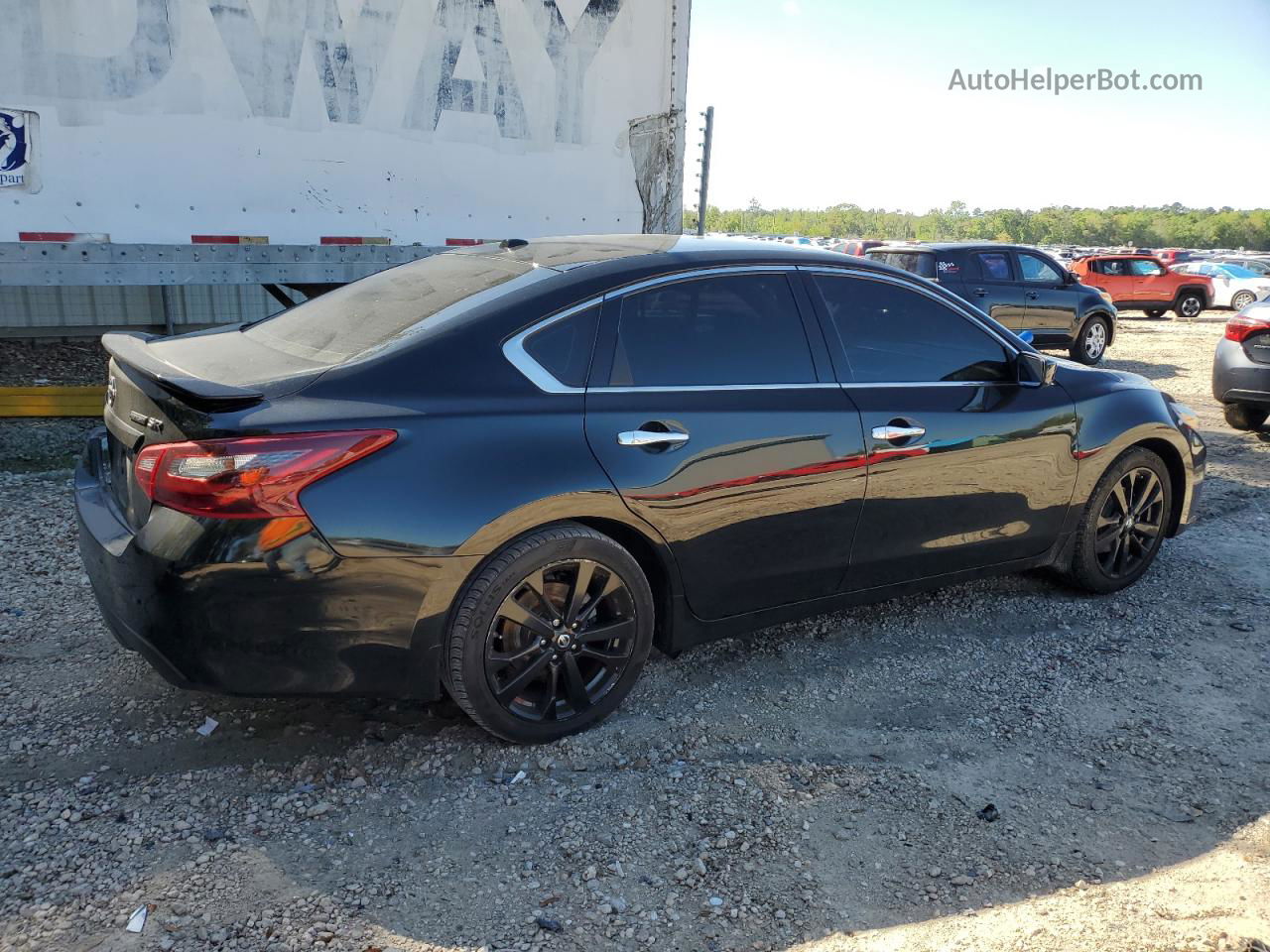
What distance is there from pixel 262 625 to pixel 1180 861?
268 cm

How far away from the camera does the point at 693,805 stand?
3.04 meters

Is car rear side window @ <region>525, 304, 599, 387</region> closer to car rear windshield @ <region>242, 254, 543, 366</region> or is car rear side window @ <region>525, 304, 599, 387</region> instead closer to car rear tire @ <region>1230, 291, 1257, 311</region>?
car rear windshield @ <region>242, 254, 543, 366</region>

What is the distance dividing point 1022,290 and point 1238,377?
4.94 metres

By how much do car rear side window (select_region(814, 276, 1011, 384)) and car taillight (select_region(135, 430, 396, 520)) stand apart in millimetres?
2005

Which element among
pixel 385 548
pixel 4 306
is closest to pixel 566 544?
pixel 385 548

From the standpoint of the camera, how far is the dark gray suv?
1272cm

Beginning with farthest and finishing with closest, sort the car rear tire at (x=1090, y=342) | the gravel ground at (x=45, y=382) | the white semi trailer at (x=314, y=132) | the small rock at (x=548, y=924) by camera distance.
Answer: the car rear tire at (x=1090, y=342) < the gravel ground at (x=45, y=382) < the white semi trailer at (x=314, y=132) < the small rock at (x=548, y=924)

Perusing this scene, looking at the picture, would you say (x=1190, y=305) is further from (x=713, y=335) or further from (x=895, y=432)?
(x=713, y=335)

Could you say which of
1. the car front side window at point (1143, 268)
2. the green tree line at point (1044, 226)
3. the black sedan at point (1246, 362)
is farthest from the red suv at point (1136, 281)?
the green tree line at point (1044, 226)

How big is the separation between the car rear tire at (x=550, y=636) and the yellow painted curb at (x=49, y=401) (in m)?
5.21

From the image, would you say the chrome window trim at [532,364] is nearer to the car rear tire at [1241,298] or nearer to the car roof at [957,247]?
the car roof at [957,247]

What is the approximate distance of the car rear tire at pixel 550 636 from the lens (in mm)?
3061

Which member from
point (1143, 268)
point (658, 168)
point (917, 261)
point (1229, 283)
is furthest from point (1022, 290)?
point (1229, 283)

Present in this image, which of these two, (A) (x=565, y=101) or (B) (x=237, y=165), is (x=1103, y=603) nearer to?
(A) (x=565, y=101)
